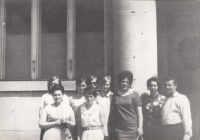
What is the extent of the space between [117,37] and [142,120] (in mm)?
1853

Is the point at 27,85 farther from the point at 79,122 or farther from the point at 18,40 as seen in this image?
the point at 79,122

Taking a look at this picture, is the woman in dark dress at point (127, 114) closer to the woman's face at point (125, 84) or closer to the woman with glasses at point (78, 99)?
the woman's face at point (125, 84)

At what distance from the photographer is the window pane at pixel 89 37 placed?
6.27 meters

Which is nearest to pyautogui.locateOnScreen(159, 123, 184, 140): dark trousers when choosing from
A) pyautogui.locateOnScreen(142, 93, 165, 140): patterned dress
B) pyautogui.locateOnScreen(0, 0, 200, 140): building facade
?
pyautogui.locateOnScreen(142, 93, 165, 140): patterned dress

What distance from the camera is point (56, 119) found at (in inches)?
153

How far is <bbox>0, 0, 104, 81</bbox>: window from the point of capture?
6.28 metres

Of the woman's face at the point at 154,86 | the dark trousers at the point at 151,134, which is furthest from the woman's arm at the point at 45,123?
the woman's face at the point at 154,86

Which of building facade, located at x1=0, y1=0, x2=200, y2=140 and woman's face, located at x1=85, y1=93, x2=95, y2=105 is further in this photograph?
building facade, located at x1=0, y1=0, x2=200, y2=140

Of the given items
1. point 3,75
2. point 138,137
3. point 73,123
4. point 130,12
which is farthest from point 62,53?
point 138,137

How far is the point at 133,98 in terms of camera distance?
3.97 metres

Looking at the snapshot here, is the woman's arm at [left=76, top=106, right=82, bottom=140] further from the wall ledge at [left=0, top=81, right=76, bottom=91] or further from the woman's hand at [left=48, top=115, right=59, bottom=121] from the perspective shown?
the wall ledge at [left=0, top=81, right=76, bottom=91]

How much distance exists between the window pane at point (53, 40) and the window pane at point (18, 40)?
367 millimetres

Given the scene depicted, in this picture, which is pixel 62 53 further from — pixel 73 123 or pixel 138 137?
pixel 138 137

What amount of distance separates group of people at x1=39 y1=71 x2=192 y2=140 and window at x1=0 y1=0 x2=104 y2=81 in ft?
7.29
